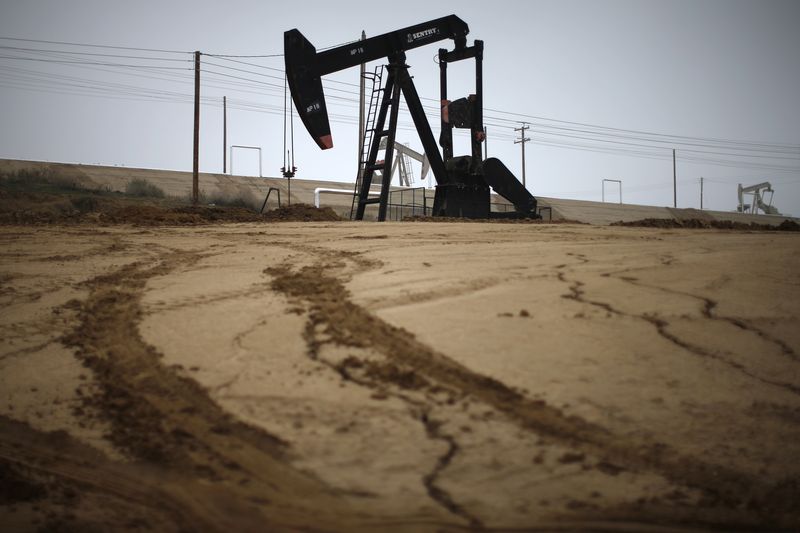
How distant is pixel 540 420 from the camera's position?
232 centimetres

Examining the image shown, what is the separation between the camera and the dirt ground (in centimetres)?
199

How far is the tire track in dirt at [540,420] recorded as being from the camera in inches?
80.4

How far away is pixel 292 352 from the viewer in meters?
2.89

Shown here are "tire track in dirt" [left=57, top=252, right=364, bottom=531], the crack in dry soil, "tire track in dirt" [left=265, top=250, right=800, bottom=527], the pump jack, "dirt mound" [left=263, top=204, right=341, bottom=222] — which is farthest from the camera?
the pump jack

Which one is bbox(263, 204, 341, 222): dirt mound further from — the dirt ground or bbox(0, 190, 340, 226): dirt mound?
the dirt ground

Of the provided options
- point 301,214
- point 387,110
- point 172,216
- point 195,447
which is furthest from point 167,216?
point 195,447

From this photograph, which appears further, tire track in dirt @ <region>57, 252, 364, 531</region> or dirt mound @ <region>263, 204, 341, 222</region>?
dirt mound @ <region>263, 204, 341, 222</region>

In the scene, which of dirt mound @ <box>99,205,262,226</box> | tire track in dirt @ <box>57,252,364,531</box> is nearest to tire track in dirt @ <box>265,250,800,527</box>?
tire track in dirt @ <box>57,252,364,531</box>

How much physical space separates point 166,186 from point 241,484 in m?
27.2

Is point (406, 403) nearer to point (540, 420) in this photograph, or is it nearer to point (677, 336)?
point (540, 420)

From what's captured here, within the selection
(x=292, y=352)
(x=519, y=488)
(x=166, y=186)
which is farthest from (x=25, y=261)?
(x=166, y=186)

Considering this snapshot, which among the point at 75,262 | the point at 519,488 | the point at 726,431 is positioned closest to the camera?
the point at 519,488

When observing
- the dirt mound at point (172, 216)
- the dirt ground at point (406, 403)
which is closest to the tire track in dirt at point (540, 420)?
the dirt ground at point (406, 403)

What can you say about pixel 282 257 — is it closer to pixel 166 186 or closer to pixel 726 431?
pixel 726 431
